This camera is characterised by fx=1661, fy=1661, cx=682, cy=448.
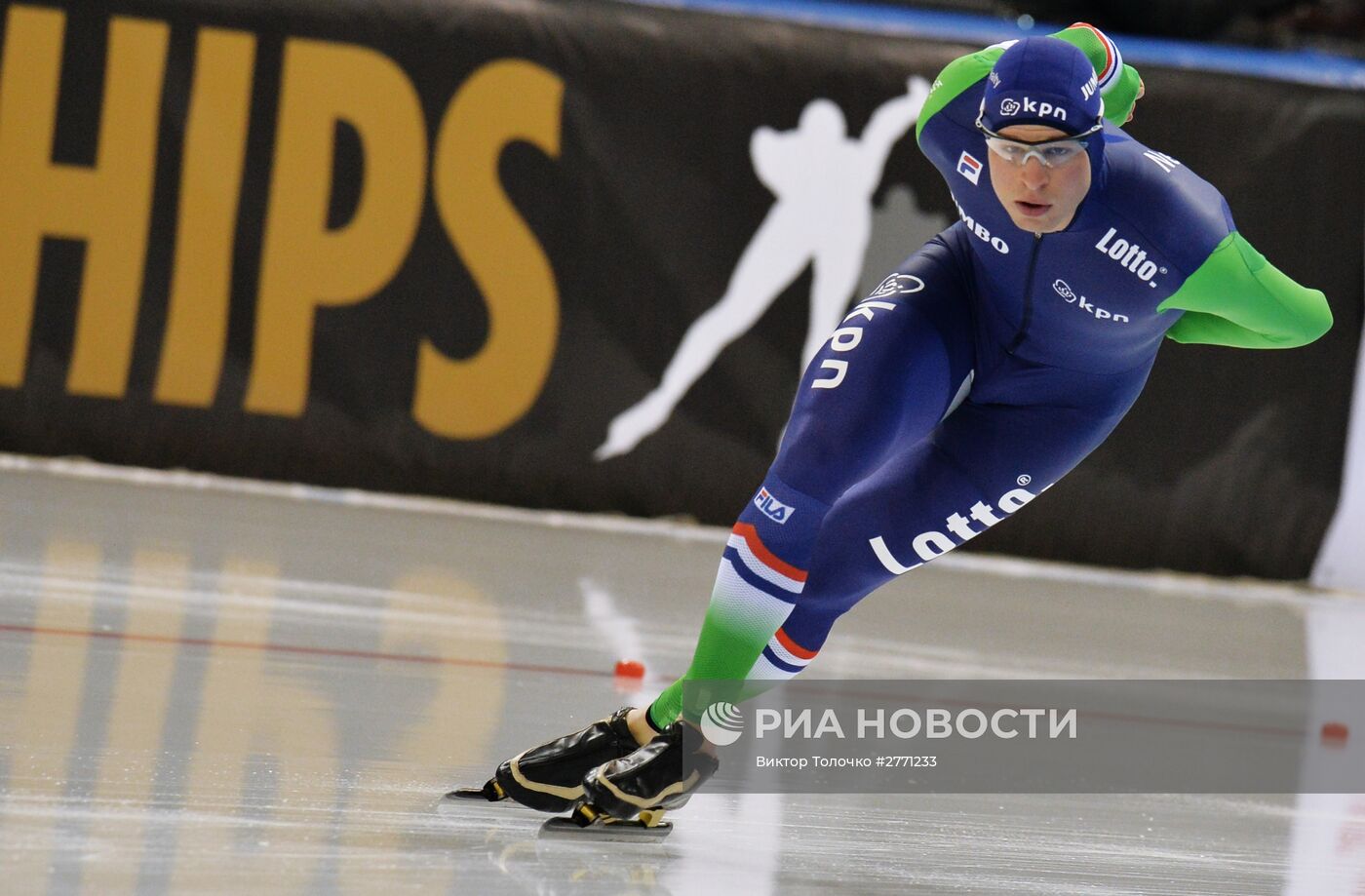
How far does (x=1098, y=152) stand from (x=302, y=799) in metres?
1.56

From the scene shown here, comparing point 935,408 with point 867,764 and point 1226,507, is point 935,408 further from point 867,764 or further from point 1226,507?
point 1226,507

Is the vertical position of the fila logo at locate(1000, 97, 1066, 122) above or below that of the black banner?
below

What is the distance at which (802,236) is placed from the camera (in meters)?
6.85

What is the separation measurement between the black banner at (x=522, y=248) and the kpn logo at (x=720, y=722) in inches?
169

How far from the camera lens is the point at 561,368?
6.79m

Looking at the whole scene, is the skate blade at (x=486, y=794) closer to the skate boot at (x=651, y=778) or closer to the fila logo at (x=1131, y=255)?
the skate boot at (x=651, y=778)

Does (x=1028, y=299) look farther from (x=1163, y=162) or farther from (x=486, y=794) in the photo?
(x=486, y=794)

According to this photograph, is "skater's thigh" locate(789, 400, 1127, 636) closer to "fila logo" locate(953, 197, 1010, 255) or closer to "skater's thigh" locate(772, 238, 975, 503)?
"skater's thigh" locate(772, 238, 975, 503)

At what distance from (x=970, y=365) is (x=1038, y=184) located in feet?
1.26

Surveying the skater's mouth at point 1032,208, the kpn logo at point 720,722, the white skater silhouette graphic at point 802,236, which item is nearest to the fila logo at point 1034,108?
the skater's mouth at point 1032,208

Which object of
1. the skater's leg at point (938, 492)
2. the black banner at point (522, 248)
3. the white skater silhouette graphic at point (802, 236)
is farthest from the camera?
the white skater silhouette graphic at point (802, 236)

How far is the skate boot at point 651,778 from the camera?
8.04 ft

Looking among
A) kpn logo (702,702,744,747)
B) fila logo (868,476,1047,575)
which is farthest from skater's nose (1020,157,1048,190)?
kpn logo (702,702,744,747)

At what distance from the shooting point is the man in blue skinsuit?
2.49 meters
